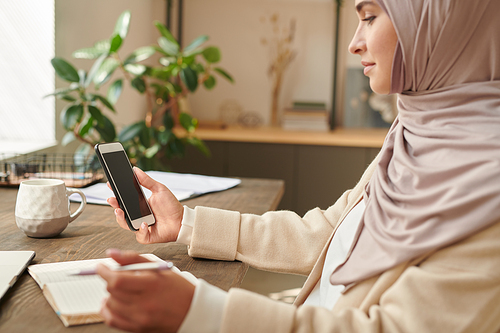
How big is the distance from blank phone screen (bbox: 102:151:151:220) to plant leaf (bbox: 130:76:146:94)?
5.04 feet

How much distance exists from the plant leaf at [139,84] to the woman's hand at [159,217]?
5.09 ft

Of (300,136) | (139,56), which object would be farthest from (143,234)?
(300,136)

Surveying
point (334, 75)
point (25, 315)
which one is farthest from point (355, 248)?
point (334, 75)

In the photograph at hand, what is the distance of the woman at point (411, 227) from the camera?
1.81ft

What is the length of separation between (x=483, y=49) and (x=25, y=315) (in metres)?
0.74

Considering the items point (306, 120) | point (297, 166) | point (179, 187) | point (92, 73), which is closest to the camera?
point (179, 187)

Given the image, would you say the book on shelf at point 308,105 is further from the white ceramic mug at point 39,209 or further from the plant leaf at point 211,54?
the white ceramic mug at point 39,209

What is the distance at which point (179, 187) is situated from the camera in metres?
1.41

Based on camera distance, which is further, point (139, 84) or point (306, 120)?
point (306, 120)

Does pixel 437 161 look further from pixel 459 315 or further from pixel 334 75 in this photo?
pixel 334 75

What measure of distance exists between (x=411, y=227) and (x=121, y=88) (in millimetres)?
1983

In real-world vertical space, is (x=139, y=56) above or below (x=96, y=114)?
above

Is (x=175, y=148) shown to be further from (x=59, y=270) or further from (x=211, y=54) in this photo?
(x=59, y=270)

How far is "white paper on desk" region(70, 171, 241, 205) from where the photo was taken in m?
1.27
